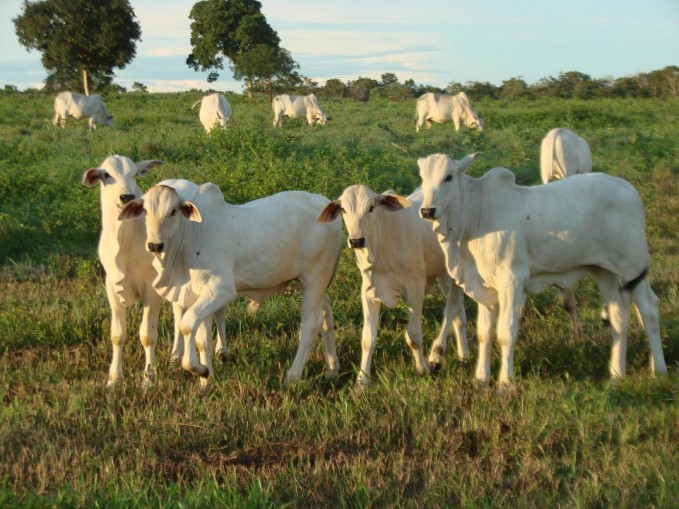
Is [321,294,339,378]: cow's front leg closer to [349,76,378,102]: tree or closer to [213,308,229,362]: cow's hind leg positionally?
[213,308,229,362]: cow's hind leg

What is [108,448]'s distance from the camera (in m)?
4.70

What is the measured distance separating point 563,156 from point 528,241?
4905 mm

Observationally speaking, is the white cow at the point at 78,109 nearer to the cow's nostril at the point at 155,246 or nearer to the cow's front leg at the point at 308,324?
the cow's front leg at the point at 308,324

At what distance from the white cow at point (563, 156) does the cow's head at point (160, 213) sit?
18.9 ft

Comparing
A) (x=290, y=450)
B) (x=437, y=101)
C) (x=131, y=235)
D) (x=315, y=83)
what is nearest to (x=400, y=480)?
(x=290, y=450)

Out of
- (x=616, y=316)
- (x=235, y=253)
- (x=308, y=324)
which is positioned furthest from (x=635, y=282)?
(x=235, y=253)

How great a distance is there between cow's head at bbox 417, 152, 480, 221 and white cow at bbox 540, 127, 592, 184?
498 cm

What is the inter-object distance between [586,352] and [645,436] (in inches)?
62.7

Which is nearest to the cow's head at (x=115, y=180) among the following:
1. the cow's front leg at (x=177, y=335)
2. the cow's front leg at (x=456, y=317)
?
the cow's front leg at (x=177, y=335)

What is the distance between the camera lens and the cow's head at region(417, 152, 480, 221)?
5652mm

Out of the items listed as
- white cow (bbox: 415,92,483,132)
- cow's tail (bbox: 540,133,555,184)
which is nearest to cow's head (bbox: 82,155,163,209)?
cow's tail (bbox: 540,133,555,184)

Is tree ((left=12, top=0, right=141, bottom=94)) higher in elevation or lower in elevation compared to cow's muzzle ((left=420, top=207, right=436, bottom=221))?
higher

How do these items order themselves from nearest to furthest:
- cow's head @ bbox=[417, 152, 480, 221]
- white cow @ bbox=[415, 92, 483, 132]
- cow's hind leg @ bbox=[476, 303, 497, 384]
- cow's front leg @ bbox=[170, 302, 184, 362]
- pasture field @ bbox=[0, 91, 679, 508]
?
pasture field @ bbox=[0, 91, 679, 508] < cow's head @ bbox=[417, 152, 480, 221] < cow's hind leg @ bbox=[476, 303, 497, 384] < cow's front leg @ bbox=[170, 302, 184, 362] < white cow @ bbox=[415, 92, 483, 132]

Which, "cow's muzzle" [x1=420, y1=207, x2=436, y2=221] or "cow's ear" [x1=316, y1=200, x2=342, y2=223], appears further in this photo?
"cow's ear" [x1=316, y1=200, x2=342, y2=223]
